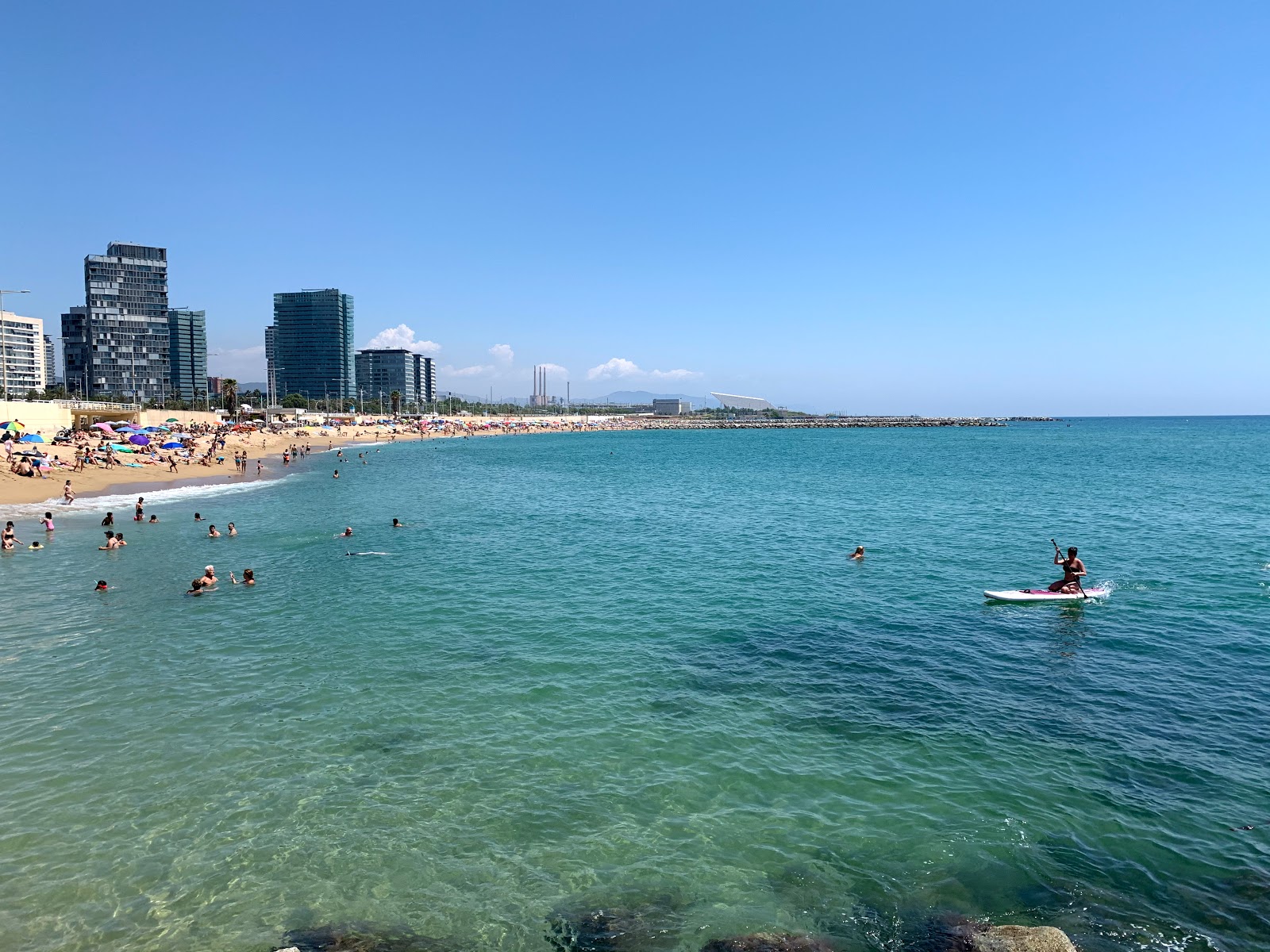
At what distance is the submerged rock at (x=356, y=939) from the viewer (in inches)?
327

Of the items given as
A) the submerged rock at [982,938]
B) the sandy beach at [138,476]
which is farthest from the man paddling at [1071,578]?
the sandy beach at [138,476]

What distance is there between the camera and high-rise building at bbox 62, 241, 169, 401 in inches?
7229

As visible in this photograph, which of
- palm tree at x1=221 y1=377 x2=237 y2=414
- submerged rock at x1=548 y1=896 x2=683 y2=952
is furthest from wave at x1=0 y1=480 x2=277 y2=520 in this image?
palm tree at x1=221 y1=377 x2=237 y2=414

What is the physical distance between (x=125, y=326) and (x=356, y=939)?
226 metres

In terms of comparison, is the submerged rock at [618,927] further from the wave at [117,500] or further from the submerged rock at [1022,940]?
the wave at [117,500]

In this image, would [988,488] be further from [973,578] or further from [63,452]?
[63,452]

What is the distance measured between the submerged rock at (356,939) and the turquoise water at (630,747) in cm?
17

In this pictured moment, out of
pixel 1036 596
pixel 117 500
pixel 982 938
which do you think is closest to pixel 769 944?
pixel 982 938

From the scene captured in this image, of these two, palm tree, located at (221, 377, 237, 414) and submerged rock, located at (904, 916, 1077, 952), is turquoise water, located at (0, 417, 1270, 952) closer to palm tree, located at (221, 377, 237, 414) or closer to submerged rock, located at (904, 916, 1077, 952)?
submerged rock, located at (904, 916, 1077, 952)

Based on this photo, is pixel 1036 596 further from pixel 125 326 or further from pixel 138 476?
pixel 125 326

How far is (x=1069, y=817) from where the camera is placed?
11148 mm

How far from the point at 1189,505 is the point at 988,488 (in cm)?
1342

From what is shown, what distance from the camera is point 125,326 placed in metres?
A: 187

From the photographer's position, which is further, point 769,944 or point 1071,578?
point 1071,578
